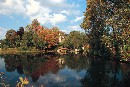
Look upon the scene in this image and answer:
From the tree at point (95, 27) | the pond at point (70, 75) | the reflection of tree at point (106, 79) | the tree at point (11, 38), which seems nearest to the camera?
the reflection of tree at point (106, 79)

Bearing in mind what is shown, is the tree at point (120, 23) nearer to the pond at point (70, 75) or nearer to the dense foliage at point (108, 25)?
the dense foliage at point (108, 25)

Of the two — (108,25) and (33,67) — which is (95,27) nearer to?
(108,25)

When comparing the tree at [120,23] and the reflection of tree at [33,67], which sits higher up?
the tree at [120,23]

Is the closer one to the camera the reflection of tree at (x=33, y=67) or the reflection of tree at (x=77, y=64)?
the reflection of tree at (x=33, y=67)

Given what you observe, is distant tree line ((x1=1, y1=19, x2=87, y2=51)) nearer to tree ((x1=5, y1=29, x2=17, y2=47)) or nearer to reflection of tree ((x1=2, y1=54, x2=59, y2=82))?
tree ((x1=5, y1=29, x2=17, y2=47))

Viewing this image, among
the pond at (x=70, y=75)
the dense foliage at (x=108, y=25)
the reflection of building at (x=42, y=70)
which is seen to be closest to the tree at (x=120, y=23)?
the dense foliage at (x=108, y=25)

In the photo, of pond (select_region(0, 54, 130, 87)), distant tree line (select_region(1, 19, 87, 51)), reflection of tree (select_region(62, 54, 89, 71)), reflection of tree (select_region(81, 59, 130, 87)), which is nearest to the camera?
reflection of tree (select_region(81, 59, 130, 87))

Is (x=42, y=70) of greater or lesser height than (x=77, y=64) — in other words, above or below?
below

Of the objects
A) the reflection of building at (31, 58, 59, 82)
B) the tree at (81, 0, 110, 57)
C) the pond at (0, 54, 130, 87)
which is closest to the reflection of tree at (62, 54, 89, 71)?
the pond at (0, 54, 130, 87)

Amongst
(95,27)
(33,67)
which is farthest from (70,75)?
(95,27)

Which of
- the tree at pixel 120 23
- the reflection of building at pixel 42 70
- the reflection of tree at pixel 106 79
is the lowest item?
the reflection of tree at pixel 106 79

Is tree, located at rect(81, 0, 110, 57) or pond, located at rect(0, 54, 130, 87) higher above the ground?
tree, located at rect(81, 0, 110, 57)

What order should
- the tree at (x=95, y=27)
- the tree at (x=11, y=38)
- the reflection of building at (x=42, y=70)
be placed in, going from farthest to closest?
the tree at (x=11, y=38)
the tree at (x=95, y=27)
the reflection of building at (x=42, y=70)

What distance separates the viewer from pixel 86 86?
24.0 m
